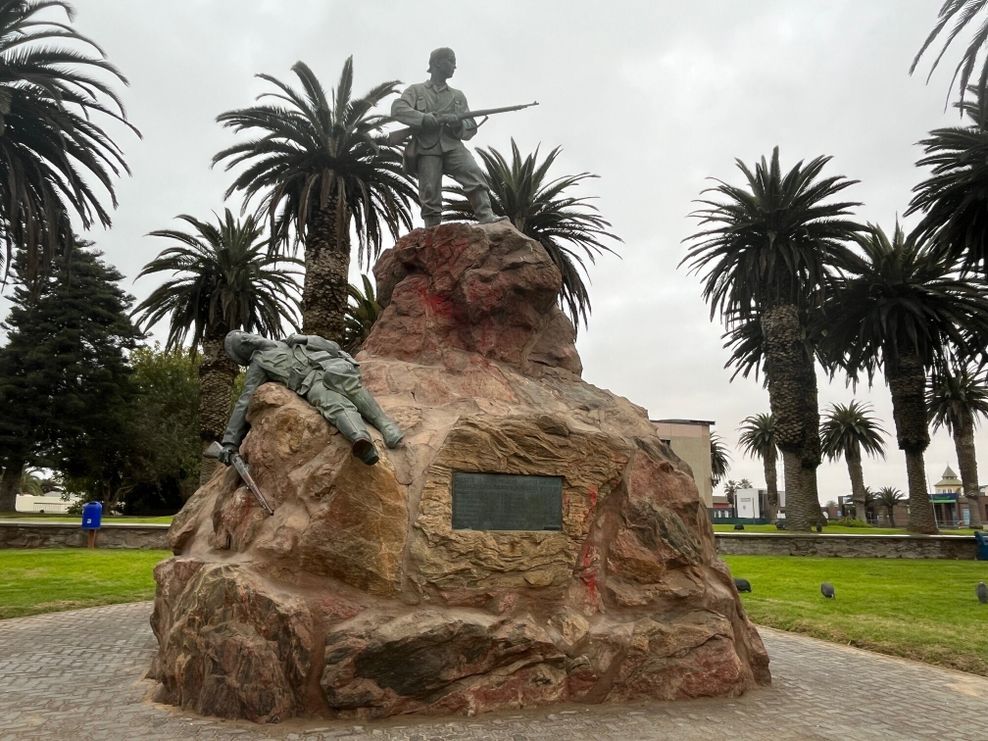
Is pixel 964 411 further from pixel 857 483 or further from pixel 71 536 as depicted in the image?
pixel 71 536

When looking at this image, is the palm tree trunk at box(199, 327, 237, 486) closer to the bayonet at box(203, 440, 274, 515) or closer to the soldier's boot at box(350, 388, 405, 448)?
the bayonet at box(203, 440, 274, 515)

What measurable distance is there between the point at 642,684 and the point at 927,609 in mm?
7204

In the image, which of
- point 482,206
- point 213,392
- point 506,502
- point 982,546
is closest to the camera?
point 506,502

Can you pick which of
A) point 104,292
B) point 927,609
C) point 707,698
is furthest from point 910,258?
point 104,292

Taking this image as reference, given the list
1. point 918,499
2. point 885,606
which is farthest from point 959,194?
point 885,606

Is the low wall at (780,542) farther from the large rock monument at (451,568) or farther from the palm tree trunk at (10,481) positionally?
the large rock monument at (451,568)

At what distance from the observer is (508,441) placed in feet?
20.4

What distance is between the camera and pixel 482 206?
872 cm

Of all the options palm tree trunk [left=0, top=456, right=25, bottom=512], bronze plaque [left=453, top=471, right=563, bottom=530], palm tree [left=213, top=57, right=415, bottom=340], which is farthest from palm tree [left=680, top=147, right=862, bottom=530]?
palm tree trunk [left=0, top=456, right=25, bottom=512]

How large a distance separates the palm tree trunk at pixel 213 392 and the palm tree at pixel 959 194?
22020 millimetres

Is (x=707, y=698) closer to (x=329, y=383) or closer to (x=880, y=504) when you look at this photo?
(x=329, y=383)

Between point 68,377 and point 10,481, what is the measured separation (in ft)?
15.7

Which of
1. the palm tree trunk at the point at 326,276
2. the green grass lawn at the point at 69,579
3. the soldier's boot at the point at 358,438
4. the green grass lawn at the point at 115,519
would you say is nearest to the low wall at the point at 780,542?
the green grass lawn at the point at 69,579

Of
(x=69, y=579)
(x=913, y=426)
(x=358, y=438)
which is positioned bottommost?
(x=69, y=579)
